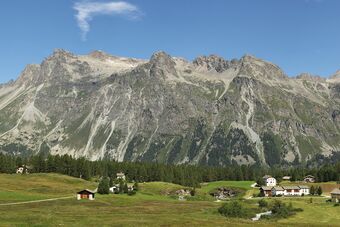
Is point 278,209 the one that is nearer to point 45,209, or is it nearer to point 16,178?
point 45,209

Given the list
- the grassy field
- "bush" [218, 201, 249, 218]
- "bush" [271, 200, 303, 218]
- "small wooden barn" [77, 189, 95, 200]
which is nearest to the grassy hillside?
the grassy field

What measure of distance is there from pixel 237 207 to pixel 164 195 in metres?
73.4

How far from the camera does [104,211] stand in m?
106

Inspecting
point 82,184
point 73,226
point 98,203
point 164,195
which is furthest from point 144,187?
point 73,226

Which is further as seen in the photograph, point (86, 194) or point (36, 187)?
point (36, 187)

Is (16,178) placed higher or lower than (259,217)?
higher

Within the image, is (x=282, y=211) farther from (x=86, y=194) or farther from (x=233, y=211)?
(x=86, y=194)

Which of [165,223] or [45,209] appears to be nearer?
[165,223]

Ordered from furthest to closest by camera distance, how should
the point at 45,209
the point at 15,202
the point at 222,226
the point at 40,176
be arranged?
1. the point at 40,176
2. the point at 15,202
3. the point at 45,209
4. the point at 222,226

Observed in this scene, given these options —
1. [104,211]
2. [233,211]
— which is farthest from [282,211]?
[104,211]

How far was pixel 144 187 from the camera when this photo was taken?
19862 cm

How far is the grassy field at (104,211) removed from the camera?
82062mm

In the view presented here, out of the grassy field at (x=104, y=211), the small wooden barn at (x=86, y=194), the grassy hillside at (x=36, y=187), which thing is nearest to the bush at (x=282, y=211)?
the grassy field at (x=104, y=211)

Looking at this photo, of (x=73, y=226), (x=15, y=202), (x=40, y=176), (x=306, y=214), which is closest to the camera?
(x=73, y=226)
